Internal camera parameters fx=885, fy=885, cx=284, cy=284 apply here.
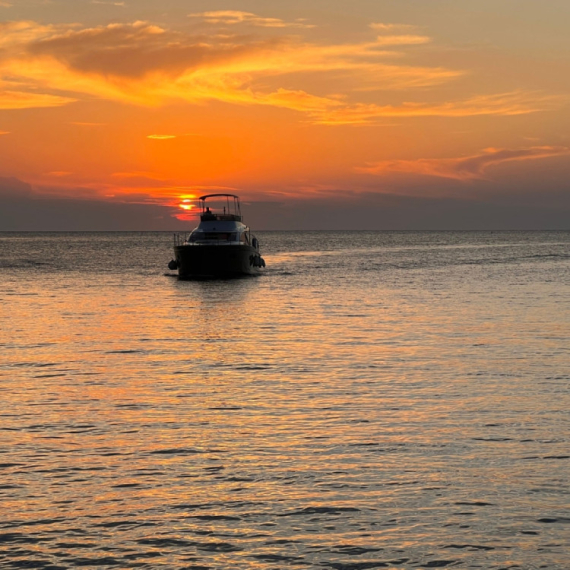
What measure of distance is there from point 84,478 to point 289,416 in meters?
4.63

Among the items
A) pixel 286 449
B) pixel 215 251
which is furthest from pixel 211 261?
pixel 286 449

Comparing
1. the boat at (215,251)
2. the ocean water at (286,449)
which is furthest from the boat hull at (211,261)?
the ocean water at (286,449)

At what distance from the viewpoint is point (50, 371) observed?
20.5 m

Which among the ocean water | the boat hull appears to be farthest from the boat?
the ocean water

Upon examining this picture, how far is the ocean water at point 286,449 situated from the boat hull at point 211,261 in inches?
1294

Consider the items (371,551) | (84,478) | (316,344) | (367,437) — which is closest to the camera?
(371,551)

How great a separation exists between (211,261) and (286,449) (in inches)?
1971

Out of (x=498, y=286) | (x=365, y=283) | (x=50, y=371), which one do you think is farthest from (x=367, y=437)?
(x=365, y=283)

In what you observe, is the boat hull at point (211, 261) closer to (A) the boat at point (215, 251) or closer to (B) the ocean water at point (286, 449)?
(A) the boat at point (215, 251)

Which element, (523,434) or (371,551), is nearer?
(371,551)

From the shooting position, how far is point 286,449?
12.6 meters

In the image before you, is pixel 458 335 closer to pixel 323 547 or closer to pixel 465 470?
pixel 465 470

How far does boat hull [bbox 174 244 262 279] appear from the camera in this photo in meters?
62.1

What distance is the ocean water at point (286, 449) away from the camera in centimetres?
887
